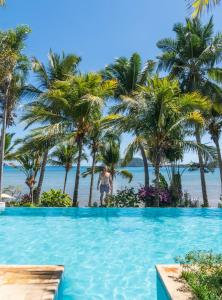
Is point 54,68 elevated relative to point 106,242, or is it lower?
elevated

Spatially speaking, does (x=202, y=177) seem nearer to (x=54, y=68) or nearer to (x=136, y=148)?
(x=136, y=148)

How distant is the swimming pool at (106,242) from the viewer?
19.4 ft

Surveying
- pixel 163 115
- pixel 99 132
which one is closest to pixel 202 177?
pixel 163 115

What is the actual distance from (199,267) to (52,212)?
33.3 feet

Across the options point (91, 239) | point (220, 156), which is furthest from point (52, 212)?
point (220, 156)

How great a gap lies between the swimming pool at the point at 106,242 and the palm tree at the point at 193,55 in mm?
7560

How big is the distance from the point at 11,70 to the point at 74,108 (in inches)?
132

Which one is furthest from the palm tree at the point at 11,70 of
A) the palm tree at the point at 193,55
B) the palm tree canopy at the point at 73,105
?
the palm tree at the point at 193,55

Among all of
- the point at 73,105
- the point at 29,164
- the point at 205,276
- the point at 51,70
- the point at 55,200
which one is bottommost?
the point at 205,276

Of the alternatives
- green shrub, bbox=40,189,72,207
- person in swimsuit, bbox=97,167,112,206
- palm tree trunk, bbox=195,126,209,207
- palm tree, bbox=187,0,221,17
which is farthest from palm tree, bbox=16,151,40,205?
palm tree, bbox=187,0,221,17

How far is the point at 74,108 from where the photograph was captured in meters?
15.0

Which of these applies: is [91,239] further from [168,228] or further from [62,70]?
[62,70]

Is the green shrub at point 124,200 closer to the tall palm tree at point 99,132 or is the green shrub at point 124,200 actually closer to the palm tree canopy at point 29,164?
the tall palm tree at point 99,132

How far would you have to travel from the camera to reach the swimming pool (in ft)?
19.4
